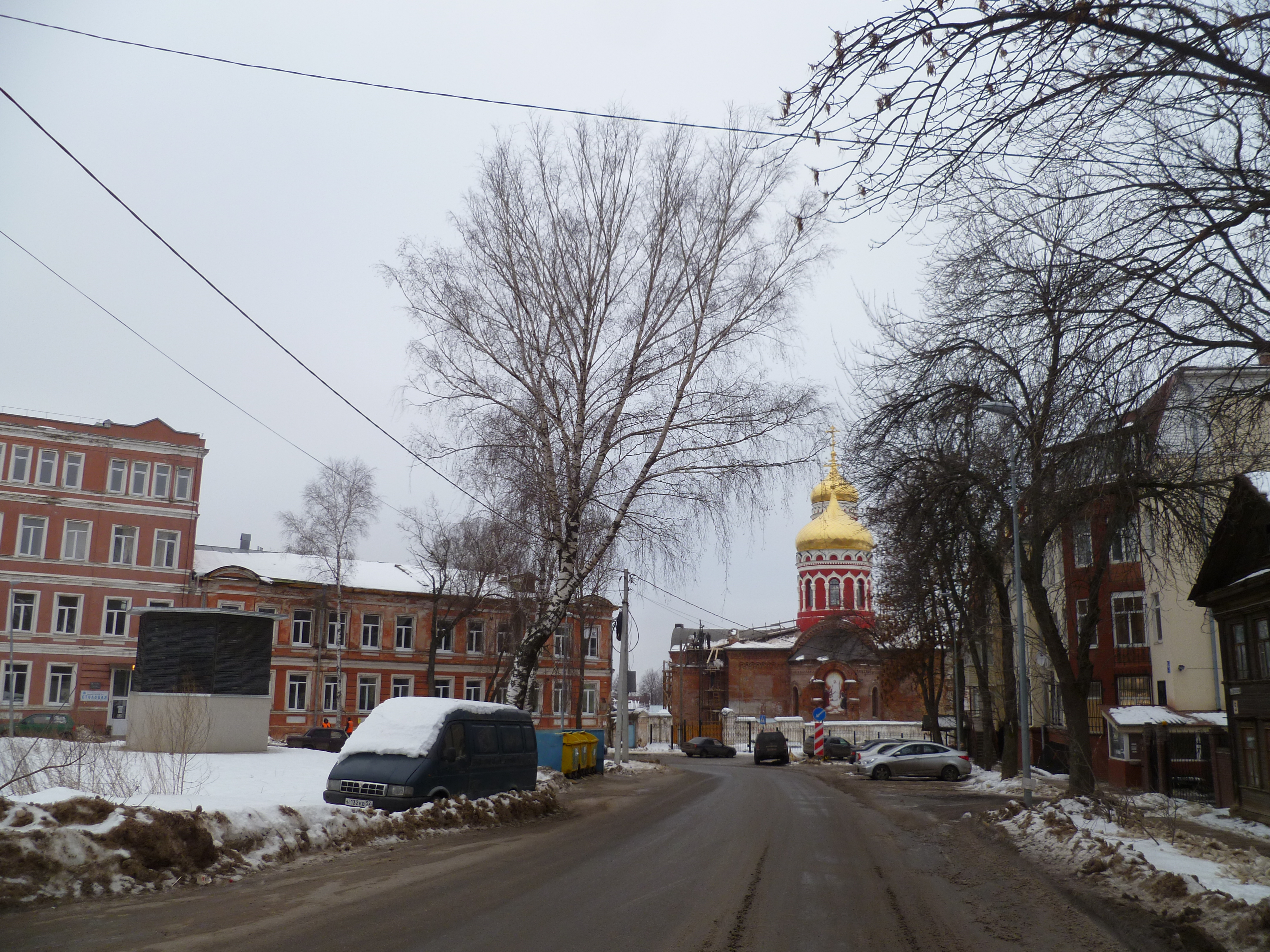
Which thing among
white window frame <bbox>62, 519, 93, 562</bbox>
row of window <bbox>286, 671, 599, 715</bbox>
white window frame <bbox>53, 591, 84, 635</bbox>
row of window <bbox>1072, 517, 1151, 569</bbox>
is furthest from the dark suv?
white window frame <bbox>62, 519, 93, 562</bbox>

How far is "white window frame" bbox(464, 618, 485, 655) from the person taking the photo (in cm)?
5916

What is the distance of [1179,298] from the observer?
1019 centimetres

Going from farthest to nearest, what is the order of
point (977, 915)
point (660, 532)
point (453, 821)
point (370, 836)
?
point (660, 532)
point (453, 821)
point (370, 836)
point (977, 915)

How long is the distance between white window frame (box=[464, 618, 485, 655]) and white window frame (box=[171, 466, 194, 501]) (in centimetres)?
1770

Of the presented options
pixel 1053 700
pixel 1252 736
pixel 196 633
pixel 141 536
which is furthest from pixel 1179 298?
pixel 141 536

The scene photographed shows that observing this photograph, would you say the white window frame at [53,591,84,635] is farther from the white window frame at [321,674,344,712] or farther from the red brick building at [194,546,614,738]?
the white window frame at [321,674,344,712]

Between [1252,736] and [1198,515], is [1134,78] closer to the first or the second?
[1198,515]

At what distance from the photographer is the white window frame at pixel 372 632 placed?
2232 inches

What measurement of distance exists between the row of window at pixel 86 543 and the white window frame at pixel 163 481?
5.72ft

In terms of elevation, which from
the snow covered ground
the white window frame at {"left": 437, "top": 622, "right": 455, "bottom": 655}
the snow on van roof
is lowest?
the snow covered ground

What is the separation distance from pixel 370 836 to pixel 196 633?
54.5 ft

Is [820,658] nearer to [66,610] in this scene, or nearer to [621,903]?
[66,610]

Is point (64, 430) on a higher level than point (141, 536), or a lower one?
higher

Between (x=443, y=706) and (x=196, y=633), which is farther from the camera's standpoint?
(x=196, y=633)
